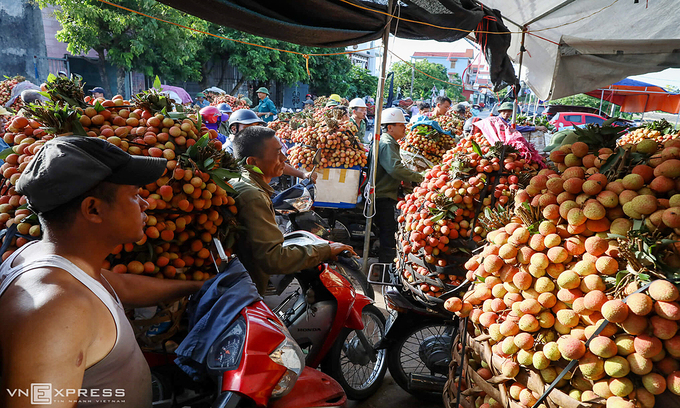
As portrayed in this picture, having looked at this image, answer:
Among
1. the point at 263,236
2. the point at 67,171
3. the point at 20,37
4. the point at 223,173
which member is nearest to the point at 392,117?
the point at 263,236

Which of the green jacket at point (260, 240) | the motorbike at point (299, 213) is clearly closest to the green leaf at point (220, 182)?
the green jacket at point (260, 240)

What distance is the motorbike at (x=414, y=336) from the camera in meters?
3.06

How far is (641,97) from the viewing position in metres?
20.1

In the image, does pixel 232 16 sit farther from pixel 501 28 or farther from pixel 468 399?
pixel 501 28

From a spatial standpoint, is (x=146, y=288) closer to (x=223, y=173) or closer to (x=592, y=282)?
(x=223, y=173)

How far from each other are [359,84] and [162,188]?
30.4 m

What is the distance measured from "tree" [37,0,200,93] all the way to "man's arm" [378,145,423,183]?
1207 centimetres

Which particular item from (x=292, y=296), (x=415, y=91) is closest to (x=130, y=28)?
(x=292, y=296)

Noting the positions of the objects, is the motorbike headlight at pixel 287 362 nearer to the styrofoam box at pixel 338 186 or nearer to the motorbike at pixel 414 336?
the motorbike at pixel 414 336

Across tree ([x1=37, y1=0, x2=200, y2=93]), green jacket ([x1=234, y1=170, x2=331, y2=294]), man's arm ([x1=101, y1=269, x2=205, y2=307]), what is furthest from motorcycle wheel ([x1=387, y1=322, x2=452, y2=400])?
tree ([x1=37, y1=0, x2=200, y2=93])

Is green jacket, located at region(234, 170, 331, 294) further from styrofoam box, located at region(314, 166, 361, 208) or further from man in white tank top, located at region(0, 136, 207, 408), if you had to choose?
styrofoam box, located at region(314, 166, 361, 208)

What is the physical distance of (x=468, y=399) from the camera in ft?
5.65

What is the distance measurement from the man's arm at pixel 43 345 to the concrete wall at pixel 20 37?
20.0 m

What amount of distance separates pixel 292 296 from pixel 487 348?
1.82 meters
